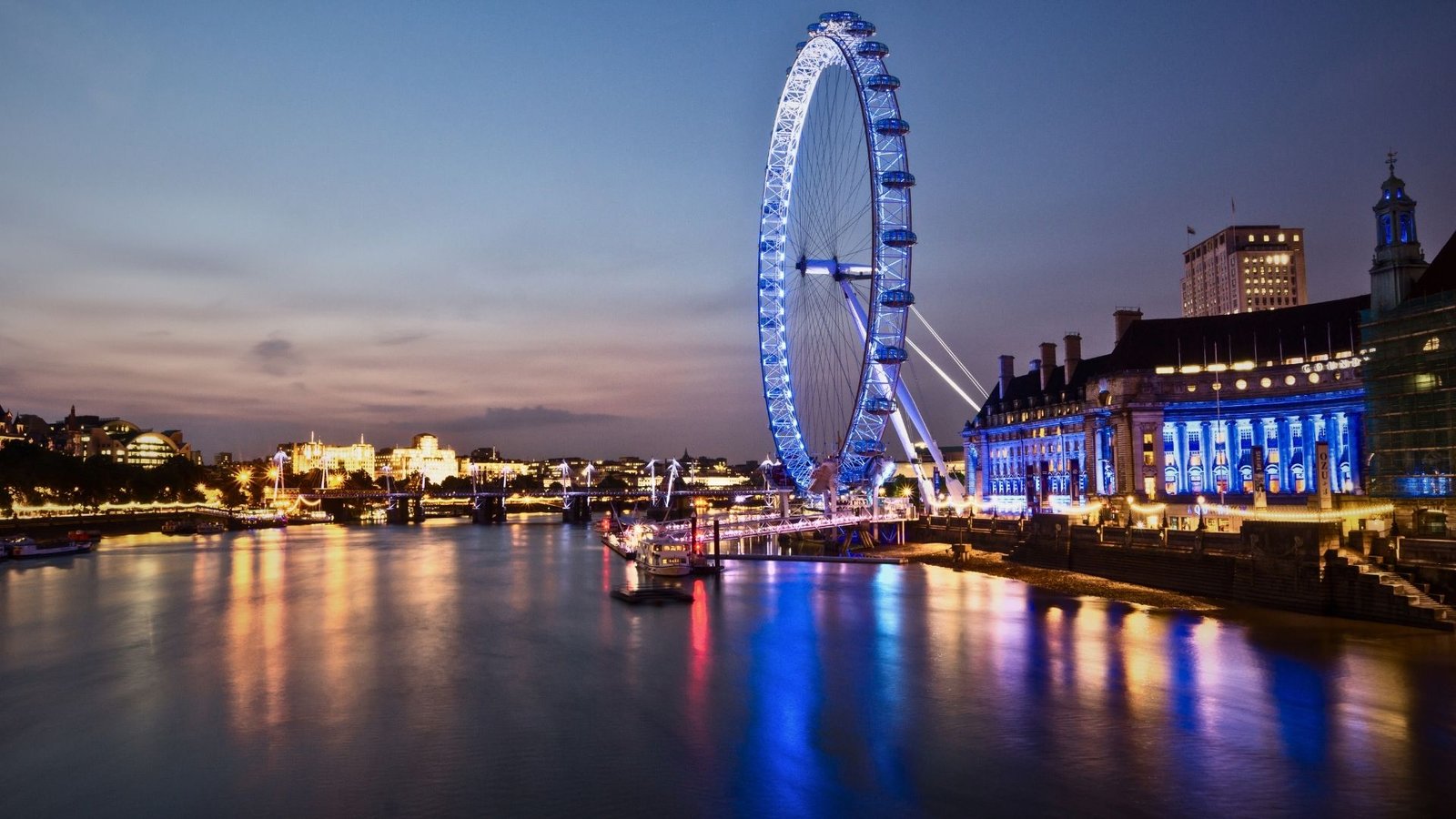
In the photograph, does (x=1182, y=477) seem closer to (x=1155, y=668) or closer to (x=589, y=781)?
(x=1155, y=668)

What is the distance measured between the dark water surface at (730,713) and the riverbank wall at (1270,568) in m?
0.77

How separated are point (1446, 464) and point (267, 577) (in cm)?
5244

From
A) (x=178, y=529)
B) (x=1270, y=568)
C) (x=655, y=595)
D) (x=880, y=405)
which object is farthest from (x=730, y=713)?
(x=178, y=529)

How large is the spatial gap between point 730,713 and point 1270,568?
1846 cm

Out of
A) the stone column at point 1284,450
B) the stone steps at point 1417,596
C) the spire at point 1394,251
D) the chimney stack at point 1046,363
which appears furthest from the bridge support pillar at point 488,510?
→ the stone steps at point 1417,596

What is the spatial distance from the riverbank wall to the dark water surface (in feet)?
2.52

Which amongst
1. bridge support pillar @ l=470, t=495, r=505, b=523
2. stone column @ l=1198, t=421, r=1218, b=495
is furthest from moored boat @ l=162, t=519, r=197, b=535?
stone column @ l=1198, t=421, r=1218, b=495

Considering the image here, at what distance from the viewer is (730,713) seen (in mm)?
22469

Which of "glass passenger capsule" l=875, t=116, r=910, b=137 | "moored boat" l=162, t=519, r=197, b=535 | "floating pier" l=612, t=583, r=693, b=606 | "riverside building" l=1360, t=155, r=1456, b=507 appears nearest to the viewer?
"riverside building" l=1360, t=155, r=1456, b=507

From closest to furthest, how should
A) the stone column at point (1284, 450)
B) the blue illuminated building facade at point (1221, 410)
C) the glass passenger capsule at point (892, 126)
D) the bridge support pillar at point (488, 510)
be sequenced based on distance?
the glass passenger capsule at point (892, 126)
the blue illuminated building facade at point (1221, 410)
the stone column at point (1284, 450)
the bridge support pillar at point (488, 510)

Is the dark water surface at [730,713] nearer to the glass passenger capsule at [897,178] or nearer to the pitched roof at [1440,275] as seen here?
the pitched roof at [1440,275]

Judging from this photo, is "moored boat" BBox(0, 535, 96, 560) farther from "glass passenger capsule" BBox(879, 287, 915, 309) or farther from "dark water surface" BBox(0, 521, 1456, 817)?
"glass passenger capsule" BBox(879, 287, 915, 309)

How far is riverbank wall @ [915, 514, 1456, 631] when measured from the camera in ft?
91.6

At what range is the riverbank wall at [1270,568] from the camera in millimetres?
27906
